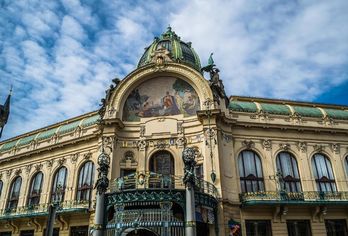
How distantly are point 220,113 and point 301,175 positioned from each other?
819cm

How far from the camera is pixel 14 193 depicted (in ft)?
100

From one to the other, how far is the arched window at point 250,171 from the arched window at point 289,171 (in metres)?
1.73

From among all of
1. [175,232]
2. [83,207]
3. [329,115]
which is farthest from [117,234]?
[329,115]

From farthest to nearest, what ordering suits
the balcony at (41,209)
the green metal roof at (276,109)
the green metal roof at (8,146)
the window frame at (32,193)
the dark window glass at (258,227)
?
the green metal roof at (8,146) → the window frame at (32,193) → the green metal roof at (276,109) → the balcony at (41,209) → the dark window glass at (258,227)

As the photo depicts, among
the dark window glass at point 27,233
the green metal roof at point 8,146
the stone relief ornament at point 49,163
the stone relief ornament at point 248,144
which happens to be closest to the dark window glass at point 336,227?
the stone relief ornament at point 248,144

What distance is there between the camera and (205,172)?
21.8m

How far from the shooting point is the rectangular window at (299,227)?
22016mm

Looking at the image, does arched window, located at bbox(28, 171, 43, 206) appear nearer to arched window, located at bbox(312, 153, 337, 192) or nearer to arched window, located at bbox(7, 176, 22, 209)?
arched window, located at bbox(7, 176, 22, 209)

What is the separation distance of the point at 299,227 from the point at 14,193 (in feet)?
87.0

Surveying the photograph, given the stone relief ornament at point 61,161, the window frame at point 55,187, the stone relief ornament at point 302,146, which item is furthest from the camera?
the stone relief ornament at point 61,161

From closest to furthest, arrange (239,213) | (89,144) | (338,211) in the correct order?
1. (239,213)
2. (338,211)
3. (89,144)

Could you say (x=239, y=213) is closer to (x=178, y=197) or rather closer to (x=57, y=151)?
(x=178, y=197)

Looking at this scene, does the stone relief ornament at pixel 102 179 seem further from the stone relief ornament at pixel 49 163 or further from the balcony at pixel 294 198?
the stone relief ornament at pixel 49 163

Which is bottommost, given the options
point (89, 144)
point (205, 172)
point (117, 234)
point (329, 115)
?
point (117, 234)
